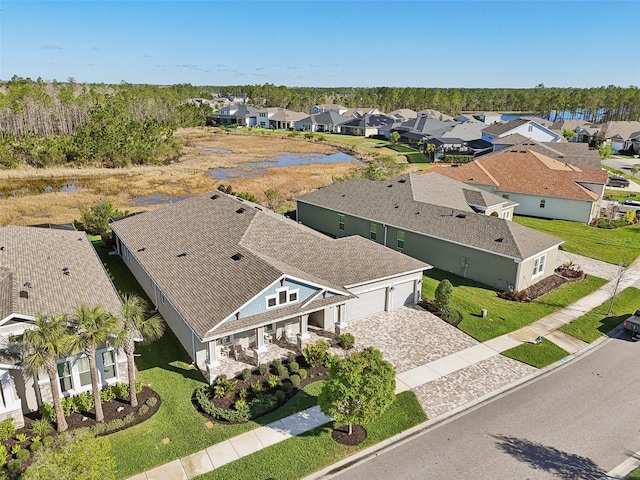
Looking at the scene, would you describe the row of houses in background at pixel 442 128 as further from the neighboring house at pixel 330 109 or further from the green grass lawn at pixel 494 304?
the green grass lawn at pixel 494 304

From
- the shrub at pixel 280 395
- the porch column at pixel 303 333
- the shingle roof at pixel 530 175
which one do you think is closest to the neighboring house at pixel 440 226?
the shingle roof at pixel 530 175

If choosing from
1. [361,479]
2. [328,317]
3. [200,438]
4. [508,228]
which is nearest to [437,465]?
[361,479]

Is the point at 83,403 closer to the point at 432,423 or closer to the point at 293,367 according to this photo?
the point at 293,367

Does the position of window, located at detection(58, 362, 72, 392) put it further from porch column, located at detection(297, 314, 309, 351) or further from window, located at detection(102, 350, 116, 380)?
porch column, located at detection(297, 314, 309, 351)

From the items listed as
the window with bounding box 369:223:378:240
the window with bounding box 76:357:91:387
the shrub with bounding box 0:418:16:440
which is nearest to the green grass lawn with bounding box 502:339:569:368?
the window with bounding box 369:223:378:240

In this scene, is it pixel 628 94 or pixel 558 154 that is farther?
pixel 628 94

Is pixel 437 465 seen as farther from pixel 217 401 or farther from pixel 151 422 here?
pixel 151 422
